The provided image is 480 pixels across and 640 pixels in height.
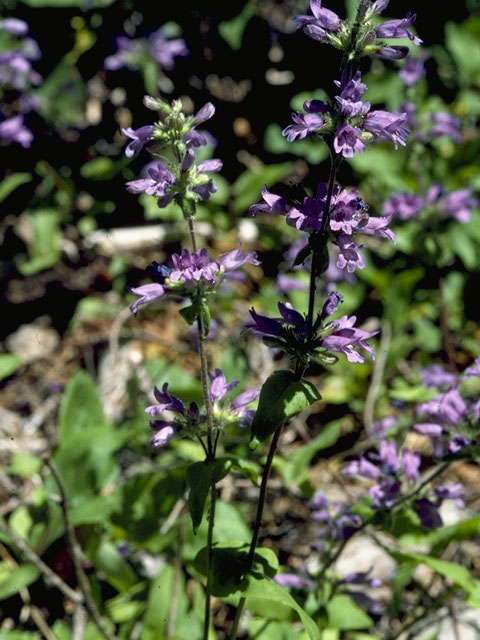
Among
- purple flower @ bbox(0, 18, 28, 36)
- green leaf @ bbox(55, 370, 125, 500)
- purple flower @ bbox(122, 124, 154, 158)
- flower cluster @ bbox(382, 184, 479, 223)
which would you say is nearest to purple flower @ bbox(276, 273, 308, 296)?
flower cluster @ bbox(382, 184, 479, 223)

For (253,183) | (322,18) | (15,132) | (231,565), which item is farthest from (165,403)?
(253,183)

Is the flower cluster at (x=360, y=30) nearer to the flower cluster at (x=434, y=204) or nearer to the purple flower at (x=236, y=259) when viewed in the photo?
the purple flower at (x=236, y=259)

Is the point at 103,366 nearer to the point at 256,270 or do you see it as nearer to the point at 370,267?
the point at 256,270

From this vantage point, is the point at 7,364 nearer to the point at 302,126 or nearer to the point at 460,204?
the point at 302,126

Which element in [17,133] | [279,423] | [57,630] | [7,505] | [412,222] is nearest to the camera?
[279,423]

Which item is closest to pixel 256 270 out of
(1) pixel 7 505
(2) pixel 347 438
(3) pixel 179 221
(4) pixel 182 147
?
(3) pixel 179 221

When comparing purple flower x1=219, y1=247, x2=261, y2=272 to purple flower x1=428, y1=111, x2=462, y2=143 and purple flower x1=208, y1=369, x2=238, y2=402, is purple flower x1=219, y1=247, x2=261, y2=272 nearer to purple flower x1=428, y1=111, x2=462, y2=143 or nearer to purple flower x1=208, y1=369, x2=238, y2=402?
purple flower x1=208, y1=369, x2=238, y2=402

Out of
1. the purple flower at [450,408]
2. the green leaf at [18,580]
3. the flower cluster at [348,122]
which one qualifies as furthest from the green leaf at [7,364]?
the flower cluster at [348,122]
